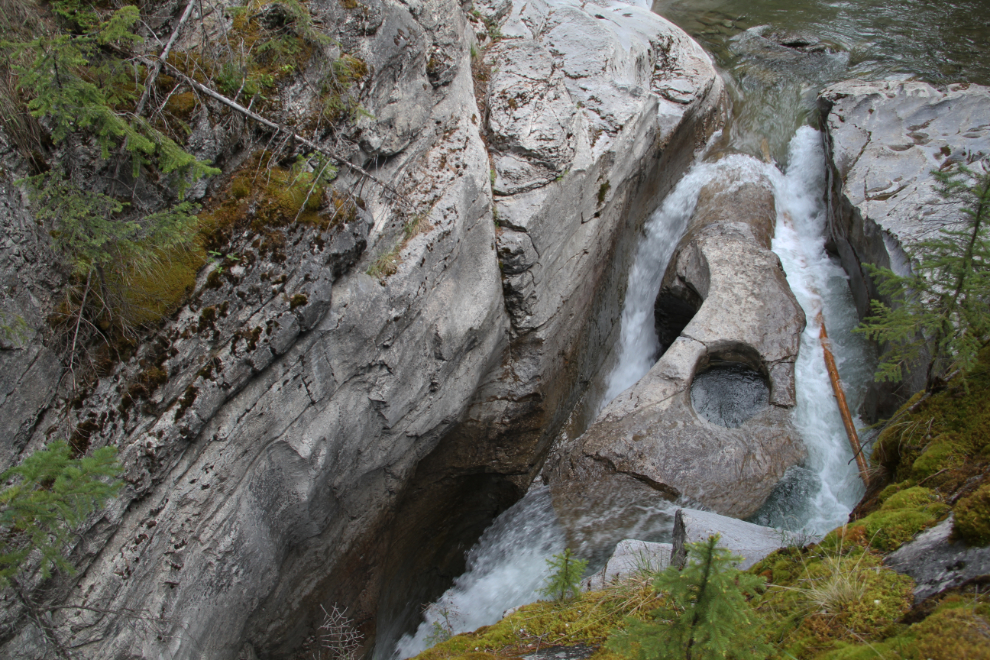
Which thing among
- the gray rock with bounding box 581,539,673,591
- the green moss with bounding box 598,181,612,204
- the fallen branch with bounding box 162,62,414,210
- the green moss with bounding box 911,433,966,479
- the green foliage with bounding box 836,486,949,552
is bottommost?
the gray rock with bounding box 581,539,673,591

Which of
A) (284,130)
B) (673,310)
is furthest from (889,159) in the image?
(284,130)

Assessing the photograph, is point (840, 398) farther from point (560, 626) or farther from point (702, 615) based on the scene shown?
point (702, 615)

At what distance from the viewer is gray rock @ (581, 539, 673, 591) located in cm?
450

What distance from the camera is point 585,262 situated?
7.66 meters

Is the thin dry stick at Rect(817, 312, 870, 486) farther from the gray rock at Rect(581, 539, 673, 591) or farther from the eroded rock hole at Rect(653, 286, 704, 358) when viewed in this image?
the gray rock at Rect(581, 539, 673, 591)

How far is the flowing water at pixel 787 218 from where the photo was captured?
648cm

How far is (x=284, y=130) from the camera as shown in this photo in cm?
457

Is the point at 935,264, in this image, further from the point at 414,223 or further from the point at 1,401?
the point at 1,401

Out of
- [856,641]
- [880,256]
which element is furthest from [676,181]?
[856,641]

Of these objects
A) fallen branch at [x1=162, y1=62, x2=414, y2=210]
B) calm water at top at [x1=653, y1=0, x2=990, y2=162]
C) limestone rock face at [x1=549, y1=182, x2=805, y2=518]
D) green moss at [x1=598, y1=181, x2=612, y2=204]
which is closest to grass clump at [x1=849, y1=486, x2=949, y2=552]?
A: limestone rock face at [x1=549, y1=182, x2=805, y2=518]

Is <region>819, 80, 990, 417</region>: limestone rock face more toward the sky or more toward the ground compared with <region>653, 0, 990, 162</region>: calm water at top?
more toward the ground

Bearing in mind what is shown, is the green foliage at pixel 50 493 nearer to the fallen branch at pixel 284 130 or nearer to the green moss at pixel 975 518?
the fallen branch at pixel 284 130

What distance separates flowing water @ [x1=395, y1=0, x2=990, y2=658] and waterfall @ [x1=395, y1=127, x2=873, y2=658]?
2 cm

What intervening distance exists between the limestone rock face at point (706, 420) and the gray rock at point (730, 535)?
1340mm
